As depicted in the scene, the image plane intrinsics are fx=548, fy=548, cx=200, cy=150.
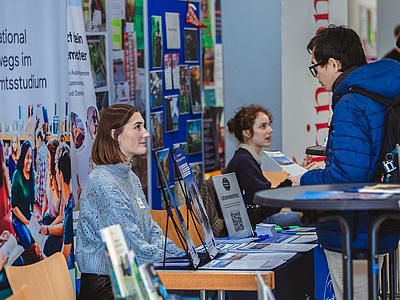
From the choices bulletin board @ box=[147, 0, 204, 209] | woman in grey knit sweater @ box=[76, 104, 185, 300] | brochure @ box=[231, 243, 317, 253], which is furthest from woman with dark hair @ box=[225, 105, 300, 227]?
bulletin board @ box=[147, 0, 204, 209]

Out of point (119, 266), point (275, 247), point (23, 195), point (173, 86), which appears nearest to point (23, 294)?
point (119, 266)

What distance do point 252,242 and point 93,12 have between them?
2121mm

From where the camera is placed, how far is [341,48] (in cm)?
239

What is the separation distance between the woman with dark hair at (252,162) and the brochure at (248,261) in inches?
29.8

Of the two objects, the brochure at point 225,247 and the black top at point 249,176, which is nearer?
the brochure at point 225,247

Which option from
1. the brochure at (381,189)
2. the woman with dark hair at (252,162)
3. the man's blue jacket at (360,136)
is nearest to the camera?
the brochure at (381,189)

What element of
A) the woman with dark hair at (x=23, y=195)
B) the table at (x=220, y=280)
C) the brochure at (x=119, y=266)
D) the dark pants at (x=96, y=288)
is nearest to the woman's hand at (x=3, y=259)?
the woman with dark hair at (x=23, y=195)

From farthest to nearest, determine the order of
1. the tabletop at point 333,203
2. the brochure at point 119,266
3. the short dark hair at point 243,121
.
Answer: the short dark hair at point 243,121, the tabletop at point 333,203, the brochure at point 119,266

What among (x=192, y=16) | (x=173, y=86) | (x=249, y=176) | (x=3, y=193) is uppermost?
(x=192, y=16)

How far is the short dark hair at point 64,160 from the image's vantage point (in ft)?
9.27

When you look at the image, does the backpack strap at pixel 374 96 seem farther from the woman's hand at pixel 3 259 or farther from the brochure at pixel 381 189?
the woman's hand at pixel 3 259

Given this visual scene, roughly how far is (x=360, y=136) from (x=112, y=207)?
1.16m

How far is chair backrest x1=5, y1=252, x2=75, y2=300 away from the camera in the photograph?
2.01 meters

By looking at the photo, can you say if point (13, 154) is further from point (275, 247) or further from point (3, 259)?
point (275, 247)
